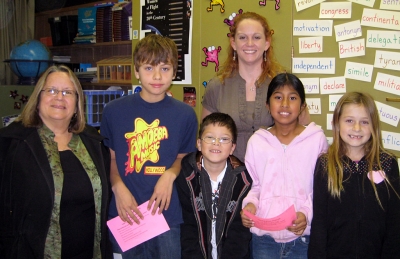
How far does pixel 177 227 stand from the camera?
5.58ft

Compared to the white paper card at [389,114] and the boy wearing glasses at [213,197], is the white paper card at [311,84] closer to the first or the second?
the white paper card at [389,114]

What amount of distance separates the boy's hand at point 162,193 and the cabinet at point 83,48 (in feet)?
9.47

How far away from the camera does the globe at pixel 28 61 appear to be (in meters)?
3.53

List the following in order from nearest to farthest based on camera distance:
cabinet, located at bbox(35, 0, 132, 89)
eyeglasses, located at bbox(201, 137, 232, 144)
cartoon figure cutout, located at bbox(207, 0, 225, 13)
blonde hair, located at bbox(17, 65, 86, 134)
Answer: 1. blonde hair, located at bbox(17, 65, 86, 134)
2. eyeglasses, located at bbox(201, 137, 232, 144)
3. cartoon figure cutout, located at bbox(207, 0, 225, 13)
4. cabinet, located at bbox(35, 0, 132, 89)

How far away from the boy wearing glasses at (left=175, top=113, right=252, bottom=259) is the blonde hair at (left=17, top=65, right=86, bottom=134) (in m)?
0.56

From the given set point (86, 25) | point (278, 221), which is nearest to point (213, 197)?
point (278, 221)

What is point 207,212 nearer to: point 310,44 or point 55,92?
point 55,92

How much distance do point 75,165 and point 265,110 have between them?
1.04 metres

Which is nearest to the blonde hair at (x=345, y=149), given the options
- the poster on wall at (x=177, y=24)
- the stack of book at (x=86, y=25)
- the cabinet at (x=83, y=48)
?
the poster on wall at (x=177, y=24)

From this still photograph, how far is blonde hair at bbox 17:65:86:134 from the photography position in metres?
1.61

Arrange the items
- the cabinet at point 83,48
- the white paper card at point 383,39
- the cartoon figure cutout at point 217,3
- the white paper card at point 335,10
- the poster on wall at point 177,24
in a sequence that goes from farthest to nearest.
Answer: the cabinet at point 83,48 < the poster on wall at point 177,24 < the cartoon figure cutout at point 217,3 < the white paper card at point 335,10 < the white paper card at point 383,39

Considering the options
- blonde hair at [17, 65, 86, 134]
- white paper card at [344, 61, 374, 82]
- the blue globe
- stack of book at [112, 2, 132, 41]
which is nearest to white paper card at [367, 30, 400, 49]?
white paper card at [344, 61, 374, 82]

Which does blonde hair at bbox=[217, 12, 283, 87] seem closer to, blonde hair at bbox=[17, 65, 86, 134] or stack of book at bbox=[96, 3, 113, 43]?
blonde hair at bbox=[17, 65, 86, 134]

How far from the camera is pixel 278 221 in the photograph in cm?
151
